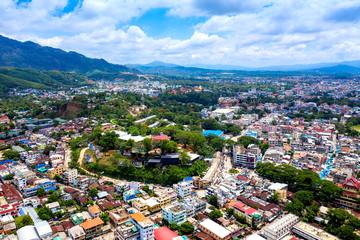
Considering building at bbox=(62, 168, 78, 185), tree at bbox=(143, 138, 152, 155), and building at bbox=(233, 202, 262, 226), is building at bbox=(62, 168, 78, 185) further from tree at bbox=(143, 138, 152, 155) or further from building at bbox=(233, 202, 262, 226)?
building at bbox=(233, 202, 262, 226)

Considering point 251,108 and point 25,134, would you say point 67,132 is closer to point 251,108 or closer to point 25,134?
point 25,134

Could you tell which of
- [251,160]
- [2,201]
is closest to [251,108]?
[251,160]

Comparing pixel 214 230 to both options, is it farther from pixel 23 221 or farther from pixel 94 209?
pixel 23 221

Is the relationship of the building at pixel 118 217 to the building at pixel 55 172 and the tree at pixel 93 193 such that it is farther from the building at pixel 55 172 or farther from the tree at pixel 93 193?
the building at pixel 55 172

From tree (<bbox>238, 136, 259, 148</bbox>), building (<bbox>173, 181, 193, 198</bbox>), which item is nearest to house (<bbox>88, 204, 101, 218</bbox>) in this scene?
building (<bbox>173, 181, 193, 198</bbox>)

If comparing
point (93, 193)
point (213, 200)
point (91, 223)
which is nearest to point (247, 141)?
point (213, 200)

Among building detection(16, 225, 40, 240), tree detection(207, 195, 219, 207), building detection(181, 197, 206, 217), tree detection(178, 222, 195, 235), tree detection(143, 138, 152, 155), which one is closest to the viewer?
building detection(16, 225, 40, 240)

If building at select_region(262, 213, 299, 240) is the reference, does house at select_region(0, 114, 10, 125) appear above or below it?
above
